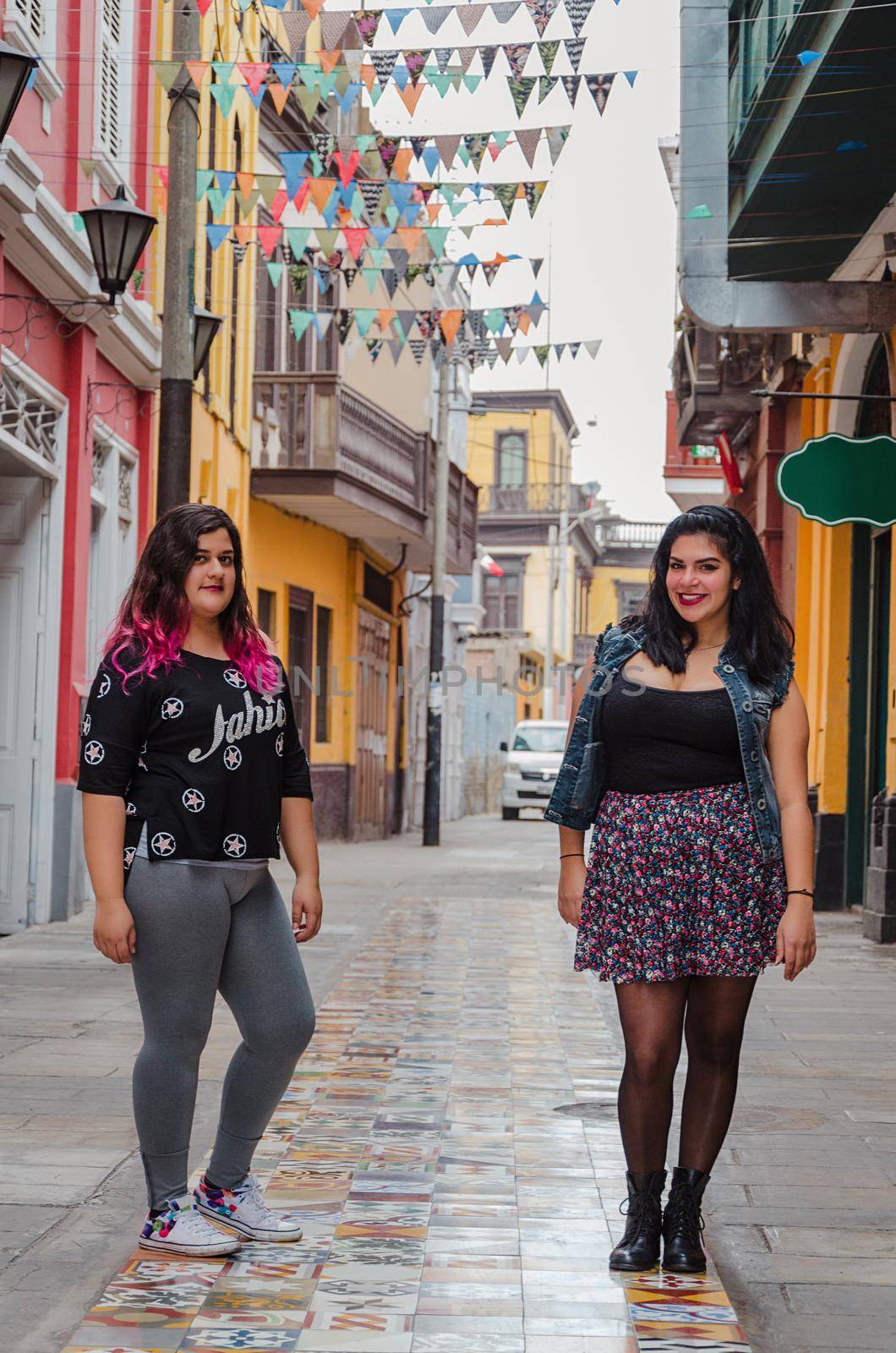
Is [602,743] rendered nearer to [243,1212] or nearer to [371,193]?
[243,1212]

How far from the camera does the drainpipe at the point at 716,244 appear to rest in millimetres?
12109

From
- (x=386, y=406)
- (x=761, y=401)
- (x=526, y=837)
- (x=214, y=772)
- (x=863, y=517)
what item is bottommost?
(x=526, y=837)

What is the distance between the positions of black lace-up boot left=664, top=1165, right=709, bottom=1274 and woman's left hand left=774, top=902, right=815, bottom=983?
540 mm

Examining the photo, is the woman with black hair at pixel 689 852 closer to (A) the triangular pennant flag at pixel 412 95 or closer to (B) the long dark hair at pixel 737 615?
(B) the long dark hair at pixel 737 615

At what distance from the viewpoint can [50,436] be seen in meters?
12.5

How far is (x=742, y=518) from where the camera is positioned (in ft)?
15.1

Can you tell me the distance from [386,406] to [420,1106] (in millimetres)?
24632

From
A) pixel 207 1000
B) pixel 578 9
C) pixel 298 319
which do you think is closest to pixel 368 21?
pixel 578 9

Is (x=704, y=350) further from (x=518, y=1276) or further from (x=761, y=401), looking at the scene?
(x=518, y=1276)

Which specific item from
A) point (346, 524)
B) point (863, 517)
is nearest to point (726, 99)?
point (863, 517)

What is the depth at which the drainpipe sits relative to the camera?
12.1 meters

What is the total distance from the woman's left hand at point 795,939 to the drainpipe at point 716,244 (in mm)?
Answer: 8427

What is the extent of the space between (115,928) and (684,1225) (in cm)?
149

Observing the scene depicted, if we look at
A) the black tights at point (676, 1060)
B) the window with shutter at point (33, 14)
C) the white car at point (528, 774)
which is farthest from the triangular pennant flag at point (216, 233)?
the white car at point (528, 774)
